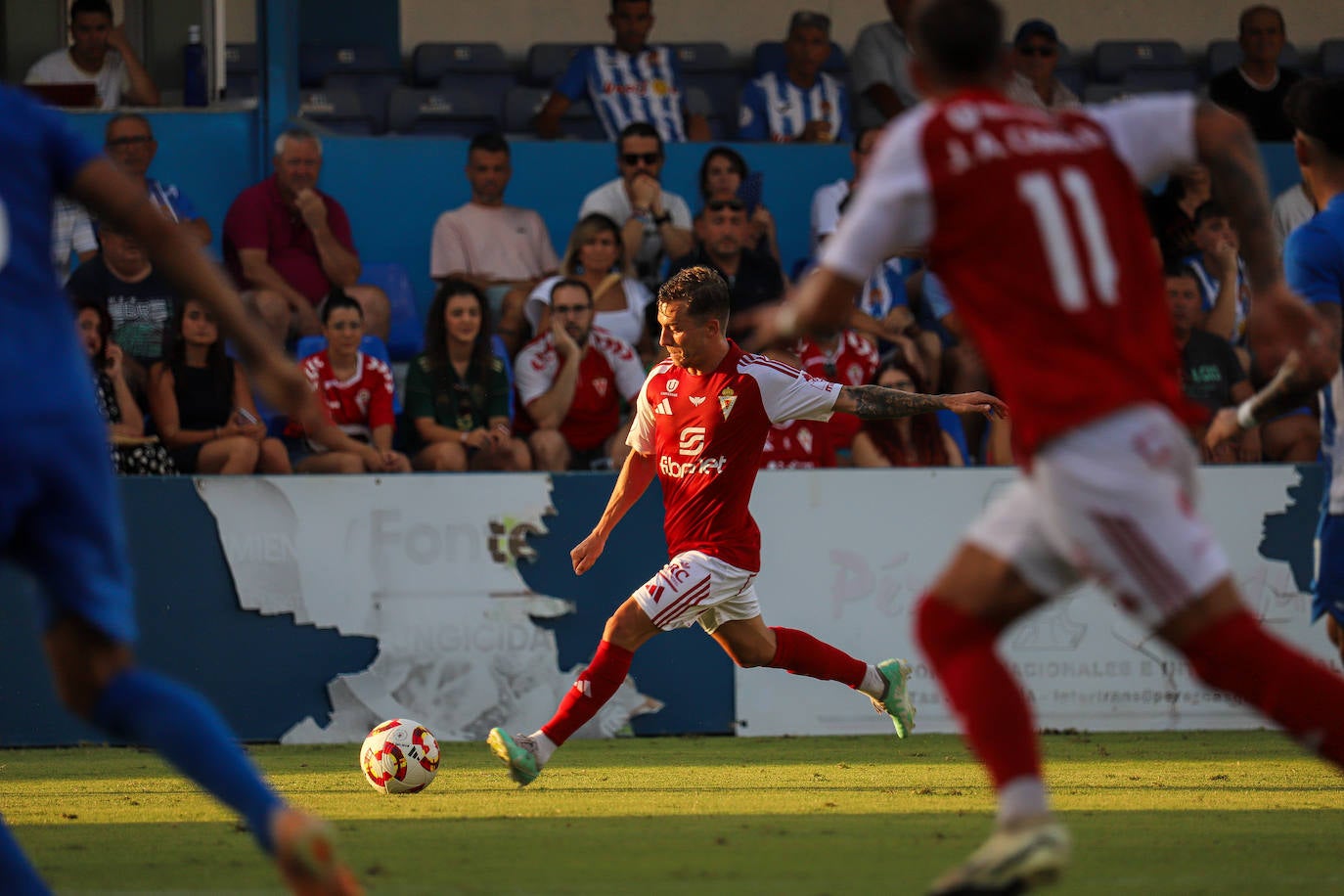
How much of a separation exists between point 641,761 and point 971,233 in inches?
198

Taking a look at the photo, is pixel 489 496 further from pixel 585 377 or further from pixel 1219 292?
pixel 1219 292

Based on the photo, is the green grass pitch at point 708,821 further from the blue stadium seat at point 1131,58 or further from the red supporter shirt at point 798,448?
the blue stadium seat at point 1131,58

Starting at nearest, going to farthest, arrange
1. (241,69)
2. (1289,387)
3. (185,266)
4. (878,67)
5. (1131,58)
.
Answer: (185,266), (1289,387), (878,67), (241,69), (1131,58)

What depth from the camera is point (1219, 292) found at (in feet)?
37.6

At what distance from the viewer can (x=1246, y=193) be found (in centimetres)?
391

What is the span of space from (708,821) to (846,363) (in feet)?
18.2

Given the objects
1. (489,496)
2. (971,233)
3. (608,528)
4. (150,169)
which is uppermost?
(971,233)

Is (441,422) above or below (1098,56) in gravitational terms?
below

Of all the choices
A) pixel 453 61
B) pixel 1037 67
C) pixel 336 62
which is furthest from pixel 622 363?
pixel 336 62

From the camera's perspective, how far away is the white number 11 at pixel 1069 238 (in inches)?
140

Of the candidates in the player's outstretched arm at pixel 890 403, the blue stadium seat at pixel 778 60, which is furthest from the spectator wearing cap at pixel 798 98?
the player's outstretched arm at pixel 890 403

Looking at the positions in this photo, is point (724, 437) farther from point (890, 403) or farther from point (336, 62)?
point (336, 62)

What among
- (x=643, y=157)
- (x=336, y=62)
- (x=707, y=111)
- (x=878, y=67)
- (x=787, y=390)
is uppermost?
(x=878, y=67)

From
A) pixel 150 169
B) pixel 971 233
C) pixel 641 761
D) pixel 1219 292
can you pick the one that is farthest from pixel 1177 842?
pixel 150 169
